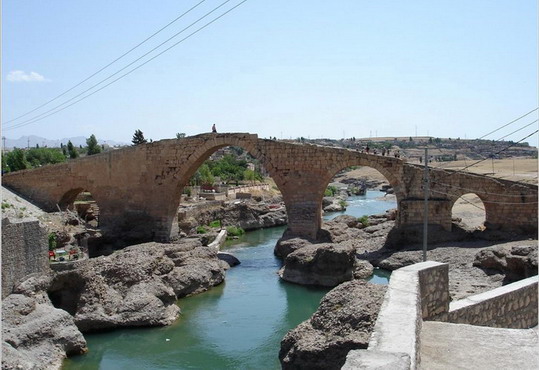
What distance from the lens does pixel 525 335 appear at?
4969 millimetres

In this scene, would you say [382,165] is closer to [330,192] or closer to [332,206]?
[332,206]

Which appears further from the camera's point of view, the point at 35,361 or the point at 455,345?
the point at 35,361

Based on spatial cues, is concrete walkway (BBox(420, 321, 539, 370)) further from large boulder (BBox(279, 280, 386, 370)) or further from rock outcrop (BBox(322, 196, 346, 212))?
rock outcrop (BBox(322, 196, 346, 212))

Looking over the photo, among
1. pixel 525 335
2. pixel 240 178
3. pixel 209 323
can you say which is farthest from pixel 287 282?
pixel 240 178

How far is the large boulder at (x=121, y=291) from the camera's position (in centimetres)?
1212

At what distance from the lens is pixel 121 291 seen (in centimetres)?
1288

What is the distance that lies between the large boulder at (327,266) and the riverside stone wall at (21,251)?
702 cm

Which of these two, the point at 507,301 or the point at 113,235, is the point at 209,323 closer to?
the point at 507,301

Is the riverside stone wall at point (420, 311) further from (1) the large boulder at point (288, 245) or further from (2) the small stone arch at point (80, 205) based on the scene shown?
(2) the small stone arch at point (80, 205)

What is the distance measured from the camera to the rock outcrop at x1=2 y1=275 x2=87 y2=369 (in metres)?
9.43

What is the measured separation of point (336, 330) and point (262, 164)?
1409 cm

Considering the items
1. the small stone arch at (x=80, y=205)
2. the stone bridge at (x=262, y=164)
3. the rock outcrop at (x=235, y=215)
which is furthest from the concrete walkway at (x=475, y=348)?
the rock outcrop at (x=235, y=215)

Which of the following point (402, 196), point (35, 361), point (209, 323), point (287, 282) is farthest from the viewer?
point (402, 196)

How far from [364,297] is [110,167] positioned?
1651 centimetres
